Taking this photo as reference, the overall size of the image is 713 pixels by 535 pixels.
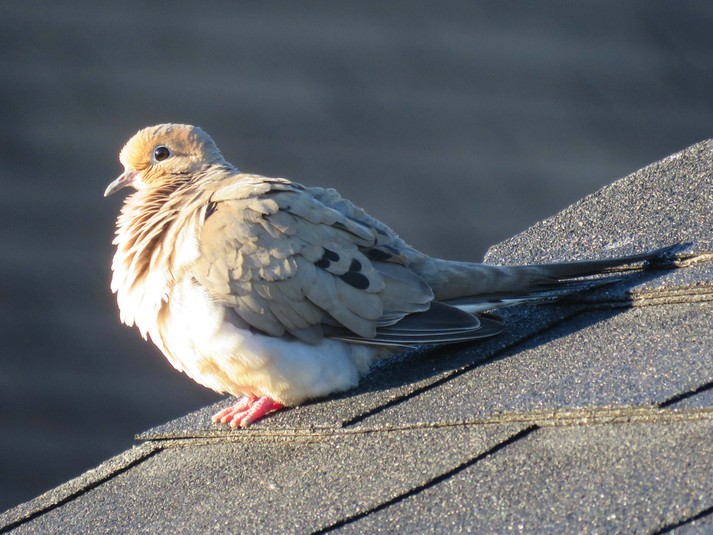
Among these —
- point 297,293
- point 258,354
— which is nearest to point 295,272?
point 297,293

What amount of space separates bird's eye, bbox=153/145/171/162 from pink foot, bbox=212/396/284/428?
3.18ft

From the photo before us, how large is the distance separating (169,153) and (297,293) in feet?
3.19

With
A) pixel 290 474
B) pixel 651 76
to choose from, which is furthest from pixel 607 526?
pixel 651 76

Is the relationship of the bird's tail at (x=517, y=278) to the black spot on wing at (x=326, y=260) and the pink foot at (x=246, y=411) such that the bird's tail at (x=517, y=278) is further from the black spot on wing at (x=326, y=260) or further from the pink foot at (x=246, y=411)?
the pink foot at (x=246, y=411)

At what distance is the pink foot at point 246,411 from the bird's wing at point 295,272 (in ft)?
0.65

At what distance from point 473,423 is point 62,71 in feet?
16.1

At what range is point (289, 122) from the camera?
7066 mm

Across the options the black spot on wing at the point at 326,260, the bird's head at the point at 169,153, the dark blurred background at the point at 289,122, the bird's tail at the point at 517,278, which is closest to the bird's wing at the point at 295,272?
the black spot on wing at the point at 326,260

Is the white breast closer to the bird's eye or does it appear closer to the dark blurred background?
the bird's eye

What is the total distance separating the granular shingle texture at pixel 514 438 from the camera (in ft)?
6.97

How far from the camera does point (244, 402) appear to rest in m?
3.28

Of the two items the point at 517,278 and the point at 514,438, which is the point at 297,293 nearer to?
the point at 517,278

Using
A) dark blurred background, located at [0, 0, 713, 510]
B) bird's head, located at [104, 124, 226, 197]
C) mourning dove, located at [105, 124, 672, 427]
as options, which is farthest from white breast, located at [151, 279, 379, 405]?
dark blurred background, located at [0, 0, 713, 510]

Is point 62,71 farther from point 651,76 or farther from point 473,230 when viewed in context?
point 651,76
